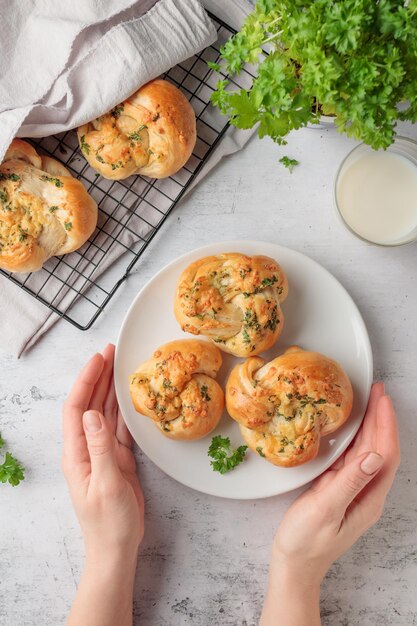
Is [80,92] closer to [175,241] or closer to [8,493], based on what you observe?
[175,241]

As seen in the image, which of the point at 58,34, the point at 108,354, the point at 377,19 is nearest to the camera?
the point at 377,19

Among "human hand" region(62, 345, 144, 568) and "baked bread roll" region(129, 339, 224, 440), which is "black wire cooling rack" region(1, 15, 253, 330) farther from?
"baked bread roll" region(129, 339, 224, 440)

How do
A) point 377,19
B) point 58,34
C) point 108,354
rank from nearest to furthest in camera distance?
point 377,19, point 58,34, point 108,354

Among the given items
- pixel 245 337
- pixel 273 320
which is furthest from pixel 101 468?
pixel 273 320

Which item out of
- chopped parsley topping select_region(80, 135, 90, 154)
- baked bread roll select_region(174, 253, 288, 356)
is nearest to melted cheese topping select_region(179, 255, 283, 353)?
baked bread roll select_region(174, 253, 288, 356)

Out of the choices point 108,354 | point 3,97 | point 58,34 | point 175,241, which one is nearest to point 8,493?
point 108,354

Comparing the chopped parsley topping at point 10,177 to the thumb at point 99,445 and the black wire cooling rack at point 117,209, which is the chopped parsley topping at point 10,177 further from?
the thumb at point 99,445

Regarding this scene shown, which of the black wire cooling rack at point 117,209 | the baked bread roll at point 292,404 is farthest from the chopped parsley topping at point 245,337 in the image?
the black wire cooling rack at point 117,209
